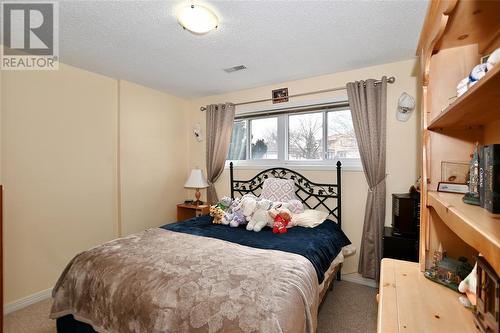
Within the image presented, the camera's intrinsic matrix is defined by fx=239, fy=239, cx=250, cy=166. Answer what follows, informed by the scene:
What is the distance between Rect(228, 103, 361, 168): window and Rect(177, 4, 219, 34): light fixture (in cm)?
184

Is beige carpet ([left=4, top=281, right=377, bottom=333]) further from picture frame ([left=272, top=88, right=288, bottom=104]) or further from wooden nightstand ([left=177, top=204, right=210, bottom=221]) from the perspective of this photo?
picture frame ([left=272, top=88, right=288, bottom=104])

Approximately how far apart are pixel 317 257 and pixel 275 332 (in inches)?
35.9

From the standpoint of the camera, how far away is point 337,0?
5.51 ft

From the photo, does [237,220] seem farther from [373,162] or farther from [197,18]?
[197,18]

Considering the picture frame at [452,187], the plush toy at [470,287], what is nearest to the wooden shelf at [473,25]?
the picture frame at [452,187]

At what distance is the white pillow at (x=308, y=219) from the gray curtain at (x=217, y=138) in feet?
5.30

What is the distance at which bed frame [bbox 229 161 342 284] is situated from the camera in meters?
2.96

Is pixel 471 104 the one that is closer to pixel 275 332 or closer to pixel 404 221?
pixel 275 332

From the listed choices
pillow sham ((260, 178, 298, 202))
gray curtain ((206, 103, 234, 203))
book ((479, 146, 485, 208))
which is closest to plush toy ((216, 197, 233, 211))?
pillow sham ((260, 178, 298, 202))

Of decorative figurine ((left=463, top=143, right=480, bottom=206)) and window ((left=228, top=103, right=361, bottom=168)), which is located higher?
window ((left=228, top=103, right=361, bottom=168))

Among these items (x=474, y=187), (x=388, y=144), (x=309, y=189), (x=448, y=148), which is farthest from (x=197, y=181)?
(x=474, y=187)

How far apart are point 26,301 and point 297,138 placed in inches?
141

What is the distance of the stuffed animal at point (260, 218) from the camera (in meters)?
2.57

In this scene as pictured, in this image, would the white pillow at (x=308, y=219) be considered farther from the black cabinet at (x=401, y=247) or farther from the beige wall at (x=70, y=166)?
the beige wall at (x=70, y=166)
